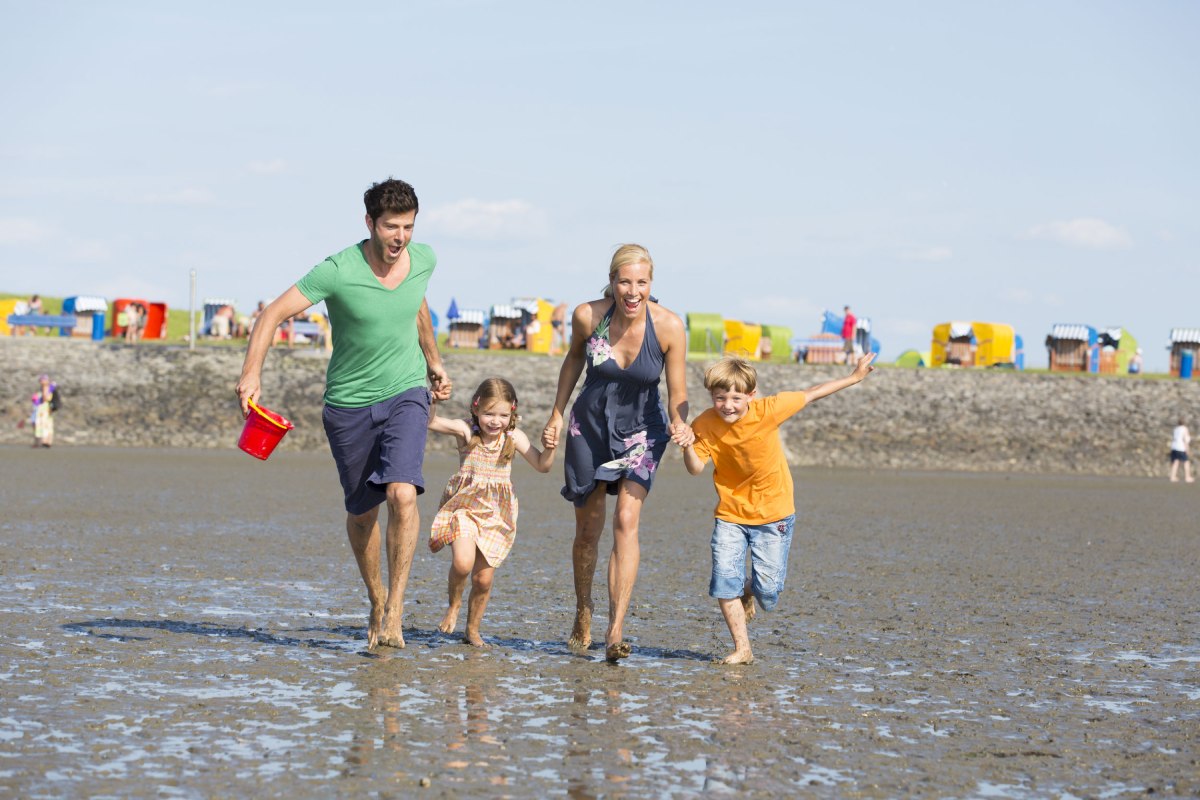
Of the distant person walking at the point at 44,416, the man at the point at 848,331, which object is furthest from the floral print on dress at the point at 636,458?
the man at the point at 848,331

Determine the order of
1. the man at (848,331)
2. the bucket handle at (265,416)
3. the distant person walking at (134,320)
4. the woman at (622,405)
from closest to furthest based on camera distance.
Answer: the bucket handle at (265,416), the woman at (622,405), the distant person walking at (134,320), the man at (848,331)

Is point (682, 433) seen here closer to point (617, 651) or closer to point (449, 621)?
point (617, 651)

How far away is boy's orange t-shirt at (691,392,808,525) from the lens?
23.9ft

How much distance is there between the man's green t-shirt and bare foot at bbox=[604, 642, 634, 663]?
5.02 ft

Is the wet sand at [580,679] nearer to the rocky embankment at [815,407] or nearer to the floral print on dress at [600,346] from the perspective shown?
the floral print on dress at [600,346]

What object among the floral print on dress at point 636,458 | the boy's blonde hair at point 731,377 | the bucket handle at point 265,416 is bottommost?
the floral print on dress at point 636,458

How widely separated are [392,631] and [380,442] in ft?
2.87

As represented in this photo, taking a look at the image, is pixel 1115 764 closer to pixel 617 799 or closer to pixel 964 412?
pixel 617 799

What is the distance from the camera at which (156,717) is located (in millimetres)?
5566

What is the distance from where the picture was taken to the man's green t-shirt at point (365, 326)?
7219 mm

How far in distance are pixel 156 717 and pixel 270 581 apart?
4.67 m

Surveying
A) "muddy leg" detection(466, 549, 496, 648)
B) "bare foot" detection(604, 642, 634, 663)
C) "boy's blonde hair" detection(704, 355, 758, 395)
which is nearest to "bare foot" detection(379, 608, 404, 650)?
"muddy leg" detection(466, 549, 496, 648)

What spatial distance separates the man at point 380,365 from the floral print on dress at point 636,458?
0.93 metres

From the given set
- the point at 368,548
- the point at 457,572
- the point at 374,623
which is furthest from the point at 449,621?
the point at 368,548
